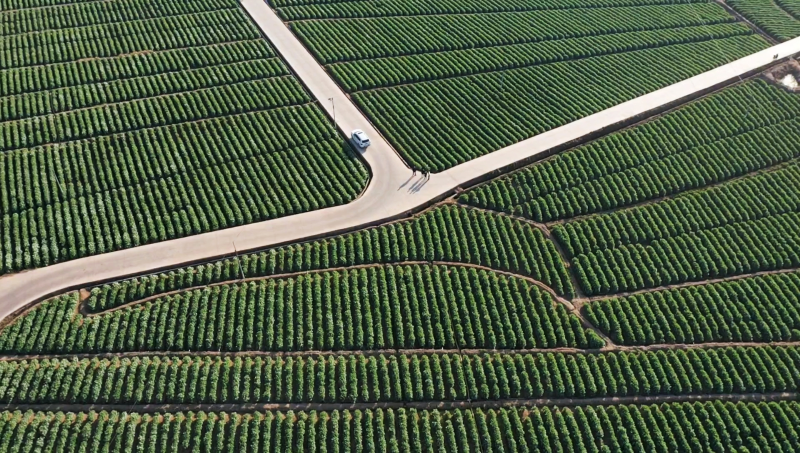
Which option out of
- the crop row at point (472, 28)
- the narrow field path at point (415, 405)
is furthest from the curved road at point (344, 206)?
the narrow field path at point (415, 405)

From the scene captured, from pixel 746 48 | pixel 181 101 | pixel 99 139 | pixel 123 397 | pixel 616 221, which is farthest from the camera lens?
pixel 746 48

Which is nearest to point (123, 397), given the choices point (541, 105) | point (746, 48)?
point (541, 105)

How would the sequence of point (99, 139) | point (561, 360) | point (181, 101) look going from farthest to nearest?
1. point (181, 101)
2. point (99, 139)
3. point (561, 360)

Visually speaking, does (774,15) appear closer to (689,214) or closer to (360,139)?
(689,214)

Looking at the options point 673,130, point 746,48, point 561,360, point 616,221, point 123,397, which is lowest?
point 123,397

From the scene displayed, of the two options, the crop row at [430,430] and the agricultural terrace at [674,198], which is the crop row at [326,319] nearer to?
the crop row at [430,430]

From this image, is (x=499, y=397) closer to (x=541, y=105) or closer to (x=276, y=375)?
(x=276, y=375)

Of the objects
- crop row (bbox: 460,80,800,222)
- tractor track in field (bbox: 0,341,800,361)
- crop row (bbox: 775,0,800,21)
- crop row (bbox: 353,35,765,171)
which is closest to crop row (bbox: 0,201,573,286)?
crop row (bbox: 460,80,800,222)

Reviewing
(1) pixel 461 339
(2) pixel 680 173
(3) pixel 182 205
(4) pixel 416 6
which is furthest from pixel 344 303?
(4) pixel 416 6
